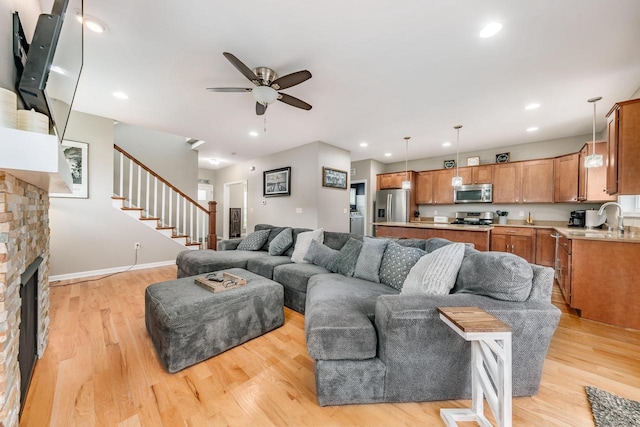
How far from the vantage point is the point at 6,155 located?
2.73 ft

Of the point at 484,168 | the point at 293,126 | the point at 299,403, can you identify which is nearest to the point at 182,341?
the point at 299,403

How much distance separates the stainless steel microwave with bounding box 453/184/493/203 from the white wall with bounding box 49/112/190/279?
6566 mm

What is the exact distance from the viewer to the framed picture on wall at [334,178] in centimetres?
488

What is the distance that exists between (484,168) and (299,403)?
5.68 meters

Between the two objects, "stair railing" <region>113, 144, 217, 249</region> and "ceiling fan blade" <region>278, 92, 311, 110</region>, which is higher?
"ceiling fan blade" <region>278, 92, 311, 110</region>

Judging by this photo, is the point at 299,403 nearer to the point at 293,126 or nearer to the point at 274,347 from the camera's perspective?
the point at 274,347

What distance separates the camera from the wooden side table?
101 centimetres

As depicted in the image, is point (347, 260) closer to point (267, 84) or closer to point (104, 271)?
point (267, 84)

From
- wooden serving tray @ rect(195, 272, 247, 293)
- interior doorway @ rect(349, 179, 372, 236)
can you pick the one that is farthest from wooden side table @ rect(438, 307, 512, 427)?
interior doorway @ rect(349, 179, 372, 236)

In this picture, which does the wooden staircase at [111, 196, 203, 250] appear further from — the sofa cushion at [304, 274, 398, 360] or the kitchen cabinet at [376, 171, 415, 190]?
the kitchen cabinet at [376, 171, 415, 190]

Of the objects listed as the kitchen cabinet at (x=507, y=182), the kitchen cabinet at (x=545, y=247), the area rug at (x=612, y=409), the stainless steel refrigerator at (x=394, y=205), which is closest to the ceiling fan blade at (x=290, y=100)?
the area rug at (x=612, y=409)

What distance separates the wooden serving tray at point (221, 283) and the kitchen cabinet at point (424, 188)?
513cm

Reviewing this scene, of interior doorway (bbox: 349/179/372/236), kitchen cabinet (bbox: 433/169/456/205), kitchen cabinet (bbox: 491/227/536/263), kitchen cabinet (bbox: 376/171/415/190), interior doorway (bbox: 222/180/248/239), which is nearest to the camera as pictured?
kitchen cabinet (bbox: 491/227/536/263)

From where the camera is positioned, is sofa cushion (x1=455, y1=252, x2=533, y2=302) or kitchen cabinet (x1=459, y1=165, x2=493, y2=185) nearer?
→ sofa cushion (x1=455, y1=252, x2=533, y2=302)
